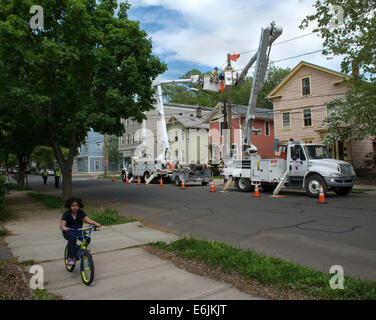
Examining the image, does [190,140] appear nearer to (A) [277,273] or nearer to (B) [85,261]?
(B) [85,261]

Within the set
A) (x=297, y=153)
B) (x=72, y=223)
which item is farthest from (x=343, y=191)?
(x=72, y=223)

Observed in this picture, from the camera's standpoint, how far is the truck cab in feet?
47.3

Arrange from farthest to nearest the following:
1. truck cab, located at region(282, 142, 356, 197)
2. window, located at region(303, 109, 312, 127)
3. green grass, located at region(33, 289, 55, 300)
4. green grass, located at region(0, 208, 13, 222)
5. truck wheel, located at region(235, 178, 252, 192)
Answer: window, located at region(303, 109, 312, 127) → truck wheel, located at region(235, 178, 252, 192) → truck cab, located at region(282, 142, 356, 197) → green grass, located at region(0, 208, 13, 222) → green grass, located at region(33, 289, 55, 300)

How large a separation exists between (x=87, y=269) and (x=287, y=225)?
5.96 meters

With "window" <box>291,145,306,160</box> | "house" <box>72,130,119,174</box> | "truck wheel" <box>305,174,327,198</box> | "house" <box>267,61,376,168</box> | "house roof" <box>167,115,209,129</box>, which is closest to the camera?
"truck wheel" <box>305,174,327,198</box>

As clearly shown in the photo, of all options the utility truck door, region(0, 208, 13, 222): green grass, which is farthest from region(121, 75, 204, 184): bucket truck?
region(0, 208, 13, 222): green grass

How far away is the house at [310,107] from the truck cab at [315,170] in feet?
36.8

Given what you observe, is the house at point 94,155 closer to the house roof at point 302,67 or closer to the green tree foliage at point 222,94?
the green tree foliage at point 222,94

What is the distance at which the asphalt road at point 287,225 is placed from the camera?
610 centimetres

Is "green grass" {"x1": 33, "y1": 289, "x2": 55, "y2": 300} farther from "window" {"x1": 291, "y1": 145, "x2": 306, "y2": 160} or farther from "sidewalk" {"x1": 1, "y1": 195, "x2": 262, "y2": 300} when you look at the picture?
"window" {"x1": 291, "y1": 145, "x2": 306, "y2": 160}

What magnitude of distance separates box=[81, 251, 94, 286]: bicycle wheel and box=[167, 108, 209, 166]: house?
3863 centimetres

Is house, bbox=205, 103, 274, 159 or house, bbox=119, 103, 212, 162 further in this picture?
house, bbox=119, 103, 212, 162

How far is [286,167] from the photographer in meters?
16.4

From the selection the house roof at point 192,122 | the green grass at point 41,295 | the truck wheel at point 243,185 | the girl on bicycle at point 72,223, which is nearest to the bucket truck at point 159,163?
the truck wheel at point 243,185
